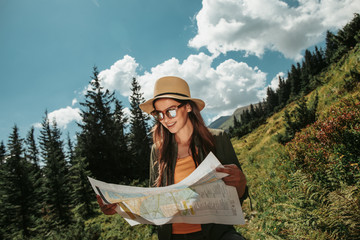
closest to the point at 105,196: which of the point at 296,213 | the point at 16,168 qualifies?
the point at 296,213

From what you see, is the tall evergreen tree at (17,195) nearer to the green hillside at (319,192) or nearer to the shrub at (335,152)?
the green hillside at (319,192)

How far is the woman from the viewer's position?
5.73 feet

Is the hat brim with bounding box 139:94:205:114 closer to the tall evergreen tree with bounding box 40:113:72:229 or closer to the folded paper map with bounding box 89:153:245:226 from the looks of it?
the folded paper map with bounding box 89:153:245:226

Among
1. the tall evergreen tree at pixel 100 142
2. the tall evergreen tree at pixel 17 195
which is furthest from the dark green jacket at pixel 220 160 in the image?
the tall evergreen tree at pixel 100 142

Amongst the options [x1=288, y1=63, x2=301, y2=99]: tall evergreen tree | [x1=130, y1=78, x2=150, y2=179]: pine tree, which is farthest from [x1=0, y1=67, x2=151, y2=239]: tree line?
[x1=288, y1=63, x2=301, y2=99]: tall evergreen tree

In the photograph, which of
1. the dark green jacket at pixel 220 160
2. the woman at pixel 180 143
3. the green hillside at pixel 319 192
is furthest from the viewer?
the green hillside at pixel 319 192

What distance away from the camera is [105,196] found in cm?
153

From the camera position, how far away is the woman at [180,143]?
175 centimetres

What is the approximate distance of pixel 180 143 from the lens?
2.18m

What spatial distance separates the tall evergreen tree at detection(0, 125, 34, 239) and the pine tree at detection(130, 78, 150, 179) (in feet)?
41.3

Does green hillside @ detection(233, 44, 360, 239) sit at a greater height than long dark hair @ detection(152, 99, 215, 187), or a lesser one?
lesser

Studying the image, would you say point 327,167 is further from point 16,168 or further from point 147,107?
point 16,168

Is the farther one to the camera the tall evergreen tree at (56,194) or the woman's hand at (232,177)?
the tall evergreen tree at (56,194)

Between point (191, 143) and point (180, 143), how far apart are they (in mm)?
191
